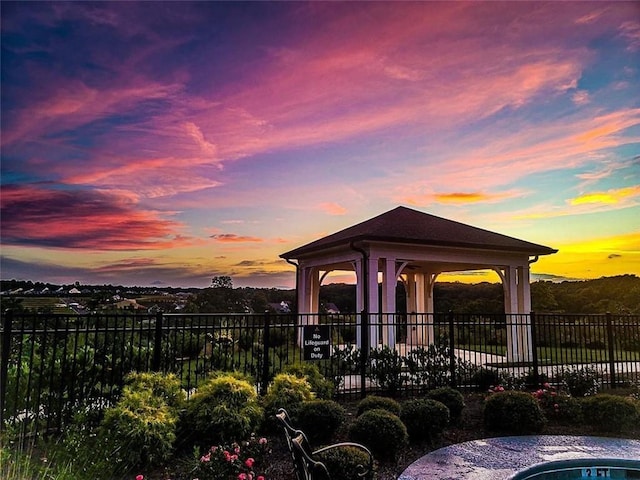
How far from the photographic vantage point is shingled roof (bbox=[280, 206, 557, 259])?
1102 cm

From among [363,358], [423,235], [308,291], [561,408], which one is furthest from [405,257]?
[561,408]

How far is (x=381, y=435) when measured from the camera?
4.82 meters

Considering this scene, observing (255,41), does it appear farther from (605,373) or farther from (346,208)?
(605,373)

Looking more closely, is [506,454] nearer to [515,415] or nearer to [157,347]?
[515,415]

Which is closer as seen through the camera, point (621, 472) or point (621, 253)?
point (621, 472)

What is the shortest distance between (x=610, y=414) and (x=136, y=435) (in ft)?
19.7

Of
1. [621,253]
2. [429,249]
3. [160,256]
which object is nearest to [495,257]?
[429,249]

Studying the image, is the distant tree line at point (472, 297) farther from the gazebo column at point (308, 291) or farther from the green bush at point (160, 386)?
the green bush at point (160, 386)

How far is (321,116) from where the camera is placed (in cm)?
643

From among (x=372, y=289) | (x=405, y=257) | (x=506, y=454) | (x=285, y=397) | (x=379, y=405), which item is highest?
(x=405, y=257)

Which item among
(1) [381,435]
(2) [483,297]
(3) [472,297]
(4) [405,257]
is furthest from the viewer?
(3) [472,297]

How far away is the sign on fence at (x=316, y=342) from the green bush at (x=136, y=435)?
10.1ft

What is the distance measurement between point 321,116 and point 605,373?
8.96 meters

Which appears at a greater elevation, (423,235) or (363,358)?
(423,235)
